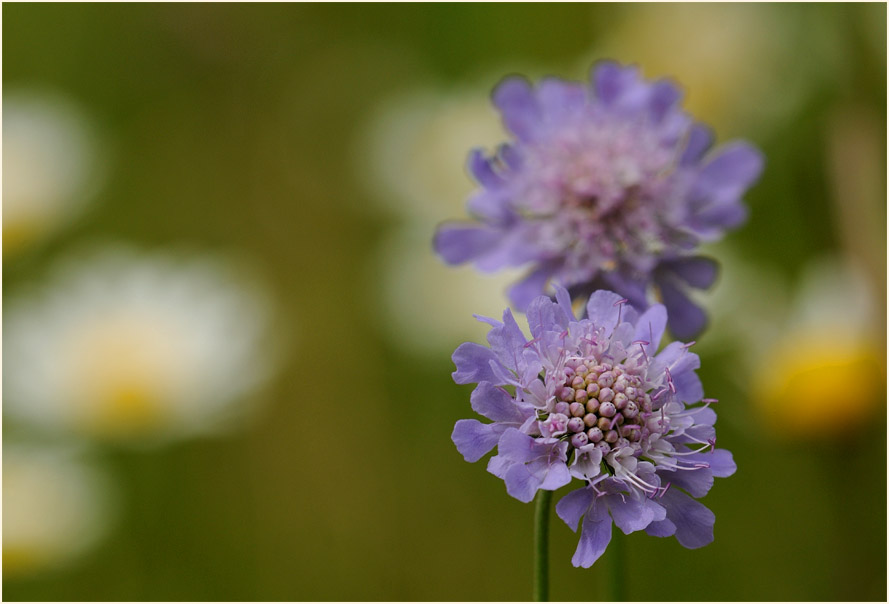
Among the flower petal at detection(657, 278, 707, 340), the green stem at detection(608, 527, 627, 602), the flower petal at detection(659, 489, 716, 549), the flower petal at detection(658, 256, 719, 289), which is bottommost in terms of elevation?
the green stem at detection(608, 527, 627, 602)

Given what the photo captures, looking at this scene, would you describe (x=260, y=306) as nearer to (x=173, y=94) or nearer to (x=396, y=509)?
(x=396, y=509)

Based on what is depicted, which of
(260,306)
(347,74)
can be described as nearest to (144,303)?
(260,306)

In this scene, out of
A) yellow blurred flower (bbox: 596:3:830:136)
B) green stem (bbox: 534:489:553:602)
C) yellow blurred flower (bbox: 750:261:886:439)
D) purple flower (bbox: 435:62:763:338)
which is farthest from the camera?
yellow blurred flower (bbox: 596:3:830:136)

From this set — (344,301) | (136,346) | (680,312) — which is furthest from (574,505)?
(344,301)

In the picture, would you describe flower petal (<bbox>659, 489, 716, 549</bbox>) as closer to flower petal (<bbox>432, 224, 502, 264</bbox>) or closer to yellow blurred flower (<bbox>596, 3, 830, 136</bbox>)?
flower petal (<bbox>432, 224, 502, 264</bbox>)

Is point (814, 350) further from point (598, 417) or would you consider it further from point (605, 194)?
point (598, 417)

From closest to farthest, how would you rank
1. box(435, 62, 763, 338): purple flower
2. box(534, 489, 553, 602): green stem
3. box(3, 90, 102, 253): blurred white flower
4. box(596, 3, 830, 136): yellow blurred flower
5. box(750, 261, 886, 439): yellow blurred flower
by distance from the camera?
box(534, 489, 553, 602): green stem < box(435, 62, 763, 338): purple flower < box(750, 261, 886, 439): yellow blurred flower < box(596, 3, 830, 136): yellow blurred flower < box(3, 90, 102, 253): blurred white flower

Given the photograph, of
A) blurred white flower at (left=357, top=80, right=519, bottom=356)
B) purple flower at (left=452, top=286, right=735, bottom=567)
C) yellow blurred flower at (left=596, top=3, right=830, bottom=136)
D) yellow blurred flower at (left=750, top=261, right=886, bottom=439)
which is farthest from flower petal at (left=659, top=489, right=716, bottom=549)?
yellow blurred flower at (left=596, top=3, right=830, bottom=136)

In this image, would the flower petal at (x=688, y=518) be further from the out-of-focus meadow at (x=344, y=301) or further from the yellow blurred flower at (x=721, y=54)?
the yellow blurred flower at (x=721, y=54)
